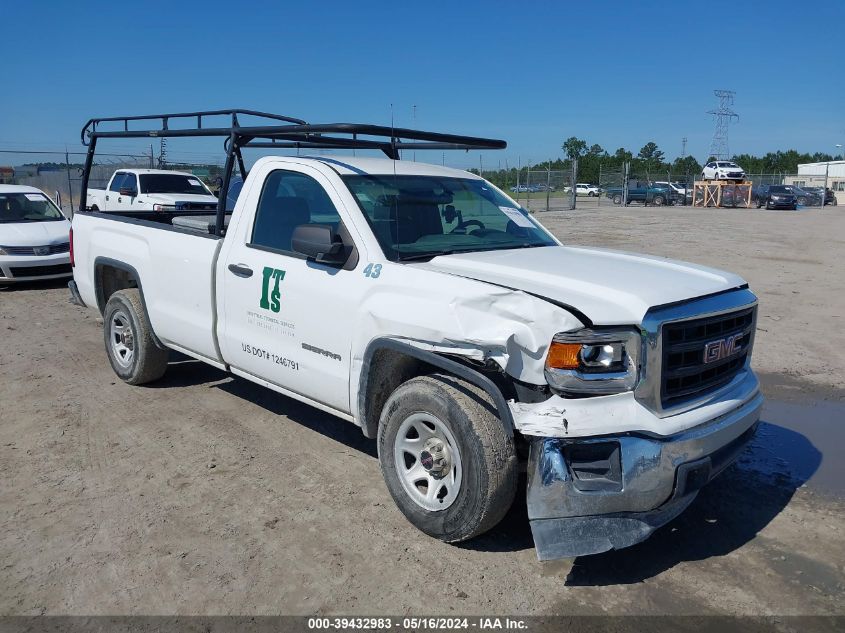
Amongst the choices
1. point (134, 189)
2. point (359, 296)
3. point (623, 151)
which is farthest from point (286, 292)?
point (623, 151)

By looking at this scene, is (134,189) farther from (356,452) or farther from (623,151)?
(623,151)

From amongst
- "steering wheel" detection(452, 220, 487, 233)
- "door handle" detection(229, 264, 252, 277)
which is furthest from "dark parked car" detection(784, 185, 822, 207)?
"door handle" detection(229, 264, 252, 277)

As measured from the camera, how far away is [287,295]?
4.40 metres

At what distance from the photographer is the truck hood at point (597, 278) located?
324cm

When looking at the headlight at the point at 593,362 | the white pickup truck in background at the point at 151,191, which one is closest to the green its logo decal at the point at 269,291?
the headlight at the point at 593,362

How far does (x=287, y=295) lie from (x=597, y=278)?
6.29 ft

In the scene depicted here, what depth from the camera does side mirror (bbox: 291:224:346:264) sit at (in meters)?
3.96

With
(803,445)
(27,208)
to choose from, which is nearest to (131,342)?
(803,445)

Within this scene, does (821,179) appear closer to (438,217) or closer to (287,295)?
(438,217)

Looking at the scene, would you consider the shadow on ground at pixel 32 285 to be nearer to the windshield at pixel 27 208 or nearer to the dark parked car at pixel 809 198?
the windshield at pixel 27 208

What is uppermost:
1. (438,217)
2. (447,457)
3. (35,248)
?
(438,217)

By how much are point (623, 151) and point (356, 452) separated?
97321mm

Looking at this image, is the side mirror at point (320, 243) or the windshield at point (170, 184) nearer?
the side mirror at point (320, 243)

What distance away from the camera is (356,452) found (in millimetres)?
4859
